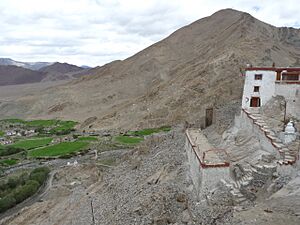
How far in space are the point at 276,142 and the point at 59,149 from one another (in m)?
34.9

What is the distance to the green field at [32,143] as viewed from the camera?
5319cm

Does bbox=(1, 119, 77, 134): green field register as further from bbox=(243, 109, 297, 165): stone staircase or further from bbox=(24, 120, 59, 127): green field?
bbox=(243, 109, 297, 165): stone staircase

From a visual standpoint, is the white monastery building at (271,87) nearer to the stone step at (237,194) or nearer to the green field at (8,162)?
the stone step at (237,194)

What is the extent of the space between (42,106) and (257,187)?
82415mm

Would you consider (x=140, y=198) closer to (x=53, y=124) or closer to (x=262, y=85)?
(x=262, y=85)

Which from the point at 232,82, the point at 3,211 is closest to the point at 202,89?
the point at 232,82

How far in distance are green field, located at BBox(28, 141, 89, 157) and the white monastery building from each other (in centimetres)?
2784

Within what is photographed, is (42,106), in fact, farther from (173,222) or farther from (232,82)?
(173,222)

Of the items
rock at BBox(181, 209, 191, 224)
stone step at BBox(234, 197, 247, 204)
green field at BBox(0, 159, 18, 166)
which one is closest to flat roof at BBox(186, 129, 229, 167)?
stone step at BBox(234, 197, 247, 204)

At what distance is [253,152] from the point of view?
19.3 m

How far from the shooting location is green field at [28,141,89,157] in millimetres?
46938

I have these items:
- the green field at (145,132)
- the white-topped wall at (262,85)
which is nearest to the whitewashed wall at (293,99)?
the white-topped wall at (262,85)

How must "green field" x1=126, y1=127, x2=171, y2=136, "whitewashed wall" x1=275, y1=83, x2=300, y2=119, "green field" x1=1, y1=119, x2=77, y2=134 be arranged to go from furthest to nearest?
"green field" x1=1, y1=119, x2=77, y2=134 < "green field" x1=126, y1=127, x2=171, y2=136 < "whitewashed wall" x1=275, y1=83, x2=300, y2=119

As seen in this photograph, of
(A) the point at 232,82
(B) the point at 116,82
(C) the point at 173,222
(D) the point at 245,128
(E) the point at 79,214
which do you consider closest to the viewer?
(C) the point at 173,222
